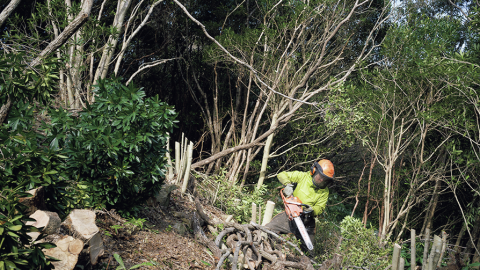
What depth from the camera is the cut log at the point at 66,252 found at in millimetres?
2434

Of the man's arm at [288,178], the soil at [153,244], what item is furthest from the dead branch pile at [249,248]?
the man's arm at [288,178]

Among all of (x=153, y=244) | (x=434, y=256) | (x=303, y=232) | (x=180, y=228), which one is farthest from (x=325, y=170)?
(x=153, y=244)

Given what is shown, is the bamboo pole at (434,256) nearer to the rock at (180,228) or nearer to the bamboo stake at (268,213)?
the bamboo stake at (268,213)

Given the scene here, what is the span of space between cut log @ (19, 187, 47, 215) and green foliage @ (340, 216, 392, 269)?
357 cm

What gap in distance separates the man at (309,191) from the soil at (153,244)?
152 cm

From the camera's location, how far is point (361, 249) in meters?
4.91

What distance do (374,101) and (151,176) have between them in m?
4.67

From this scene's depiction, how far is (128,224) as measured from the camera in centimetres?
363

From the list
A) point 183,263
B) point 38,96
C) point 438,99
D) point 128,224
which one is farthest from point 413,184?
point 38,96

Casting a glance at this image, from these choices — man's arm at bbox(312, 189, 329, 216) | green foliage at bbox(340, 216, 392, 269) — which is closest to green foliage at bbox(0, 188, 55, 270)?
green foliage at bbox(340, 216, 392, 269)

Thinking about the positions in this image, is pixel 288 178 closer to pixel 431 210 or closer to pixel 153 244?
pixel 153 244

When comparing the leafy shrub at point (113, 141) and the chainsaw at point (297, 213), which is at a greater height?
the leafy shrub at point (113, 141)

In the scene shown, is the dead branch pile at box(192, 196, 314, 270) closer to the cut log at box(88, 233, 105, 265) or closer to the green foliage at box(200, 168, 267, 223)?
the cut log at box(88, 233, 105, 265)

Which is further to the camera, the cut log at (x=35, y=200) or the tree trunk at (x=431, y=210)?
the tree trunk at (x=431, y=210)
